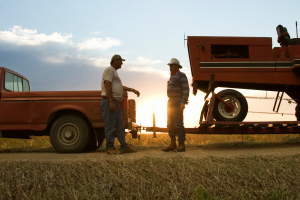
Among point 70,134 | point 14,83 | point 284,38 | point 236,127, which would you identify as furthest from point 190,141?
point 14,83

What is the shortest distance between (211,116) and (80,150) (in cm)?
319

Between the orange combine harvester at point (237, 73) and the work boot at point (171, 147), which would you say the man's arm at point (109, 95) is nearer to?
the work boot at point (171, 147)

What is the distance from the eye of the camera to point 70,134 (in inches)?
252

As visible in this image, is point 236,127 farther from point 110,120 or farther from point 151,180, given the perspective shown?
point 151,180

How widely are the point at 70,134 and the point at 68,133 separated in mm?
49

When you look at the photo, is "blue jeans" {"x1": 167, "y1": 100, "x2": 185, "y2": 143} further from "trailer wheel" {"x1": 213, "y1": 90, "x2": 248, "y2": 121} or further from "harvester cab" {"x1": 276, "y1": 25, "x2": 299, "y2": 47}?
"harvester cab" {"x1": 276, "y1": 25, "x2": 299, "y2": 47}

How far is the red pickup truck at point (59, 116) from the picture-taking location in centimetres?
642

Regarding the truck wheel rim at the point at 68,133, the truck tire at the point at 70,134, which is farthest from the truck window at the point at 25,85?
the truck wheel rim at the point at 68,133

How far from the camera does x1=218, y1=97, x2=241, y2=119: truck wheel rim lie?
760 cm

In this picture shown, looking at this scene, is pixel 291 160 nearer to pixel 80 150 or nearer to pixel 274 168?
pixel 274 168

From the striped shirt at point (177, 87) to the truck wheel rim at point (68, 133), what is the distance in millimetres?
2143

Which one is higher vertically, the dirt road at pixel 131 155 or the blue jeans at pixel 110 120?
the blue jeans at pixel 110 120

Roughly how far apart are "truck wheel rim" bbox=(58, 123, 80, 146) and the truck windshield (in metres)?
2.11

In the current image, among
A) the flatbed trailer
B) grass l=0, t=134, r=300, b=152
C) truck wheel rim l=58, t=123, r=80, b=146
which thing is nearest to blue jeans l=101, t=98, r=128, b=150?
truck wheel rim l=58, t=123, r=80, b=146
